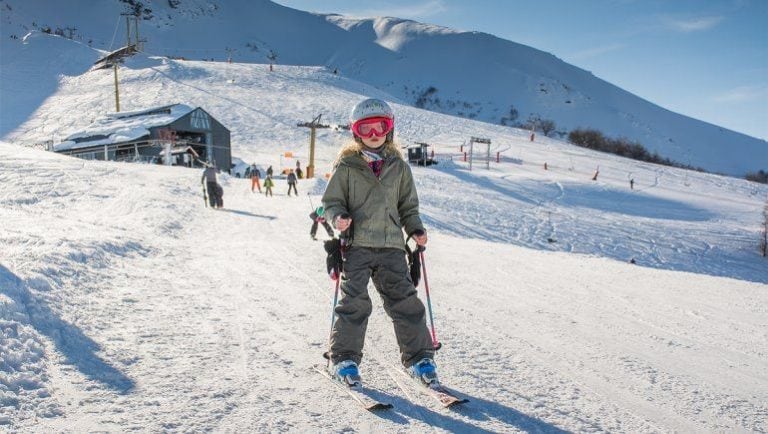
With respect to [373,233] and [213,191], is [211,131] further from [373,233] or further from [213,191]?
[373,233]

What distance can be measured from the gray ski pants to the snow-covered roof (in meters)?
40.0

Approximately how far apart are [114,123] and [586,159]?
4243cm

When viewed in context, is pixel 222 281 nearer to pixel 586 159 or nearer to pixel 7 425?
pixel 7 425

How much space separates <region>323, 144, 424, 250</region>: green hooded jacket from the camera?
3498mm

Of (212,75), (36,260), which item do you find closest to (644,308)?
(36,260)

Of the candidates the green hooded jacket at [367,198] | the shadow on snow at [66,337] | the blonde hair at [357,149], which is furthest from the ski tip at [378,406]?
the blonde hair at [357,149]

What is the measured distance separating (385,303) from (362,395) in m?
0.70

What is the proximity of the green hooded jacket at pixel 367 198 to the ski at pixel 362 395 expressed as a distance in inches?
34.4

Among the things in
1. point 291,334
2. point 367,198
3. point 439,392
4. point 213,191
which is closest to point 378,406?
point 439,392

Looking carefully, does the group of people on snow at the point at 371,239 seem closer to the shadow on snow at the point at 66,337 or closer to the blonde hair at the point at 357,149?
the blonde hair at the point at 357,149

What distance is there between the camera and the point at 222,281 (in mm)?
5938

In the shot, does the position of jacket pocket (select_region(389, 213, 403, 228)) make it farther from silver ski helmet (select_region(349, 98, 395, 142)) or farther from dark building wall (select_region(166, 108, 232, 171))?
dark building wall (select_region(166, 108, 232, 171))

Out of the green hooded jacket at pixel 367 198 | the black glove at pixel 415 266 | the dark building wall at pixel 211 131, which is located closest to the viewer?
the green hooded jacket at pixel 367 198

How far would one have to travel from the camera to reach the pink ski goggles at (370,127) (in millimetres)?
3639
